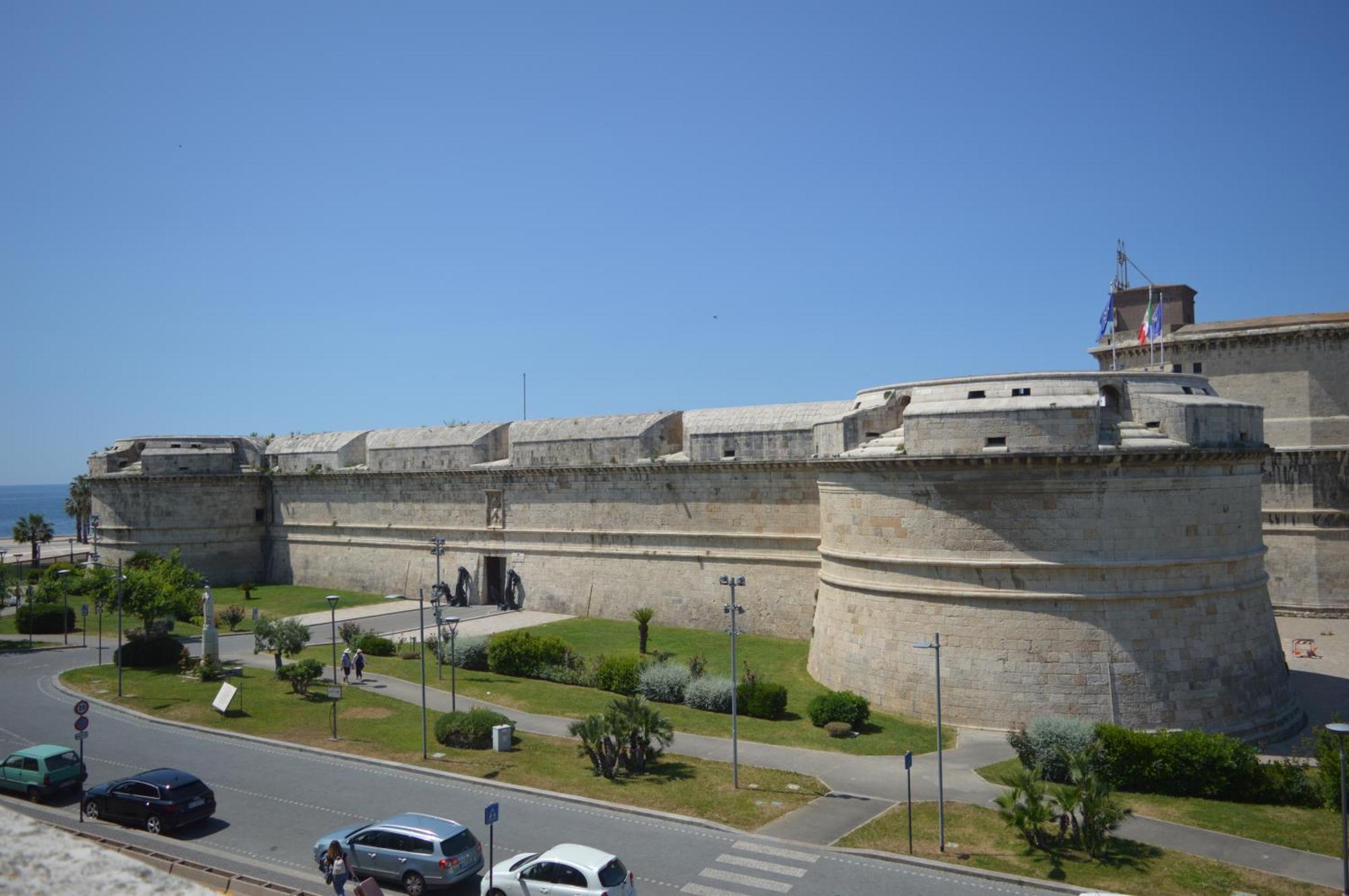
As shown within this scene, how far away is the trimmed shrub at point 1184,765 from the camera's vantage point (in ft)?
66.6

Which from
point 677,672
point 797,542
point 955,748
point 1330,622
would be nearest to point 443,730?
point 677,672

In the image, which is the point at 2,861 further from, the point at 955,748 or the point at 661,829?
the point at 955,748

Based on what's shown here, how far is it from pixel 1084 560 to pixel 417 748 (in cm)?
1810

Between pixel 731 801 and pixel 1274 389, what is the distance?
1385 inches

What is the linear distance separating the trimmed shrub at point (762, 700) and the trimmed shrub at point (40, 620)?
98.2 ft

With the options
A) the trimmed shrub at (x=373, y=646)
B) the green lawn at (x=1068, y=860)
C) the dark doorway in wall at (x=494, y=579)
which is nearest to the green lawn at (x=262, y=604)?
the dark doorway in wall at (x=494, y=579)

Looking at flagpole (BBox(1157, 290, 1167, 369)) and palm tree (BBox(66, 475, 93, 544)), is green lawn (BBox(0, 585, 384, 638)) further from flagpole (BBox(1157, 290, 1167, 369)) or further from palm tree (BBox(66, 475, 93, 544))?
flagpole (BBox(1157, 290, 1167, 369))

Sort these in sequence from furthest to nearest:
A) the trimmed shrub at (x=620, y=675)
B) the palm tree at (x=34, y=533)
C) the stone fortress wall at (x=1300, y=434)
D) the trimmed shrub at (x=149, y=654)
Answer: the palm tree at (x=34, y=533) < the stone fortress wall at (x=1300, y=434) < the trimmed shrub at (x=149, y=654) < the trimmed shrub at (x=620, y=675)

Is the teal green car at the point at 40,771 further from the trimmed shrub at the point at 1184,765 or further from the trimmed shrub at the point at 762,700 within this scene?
the trimmed shrub at the point at 1184,765

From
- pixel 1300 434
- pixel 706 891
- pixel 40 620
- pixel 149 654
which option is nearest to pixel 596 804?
pixel 706 891

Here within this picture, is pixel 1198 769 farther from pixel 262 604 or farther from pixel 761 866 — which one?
pixel 262 604

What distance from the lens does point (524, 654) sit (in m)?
32.0

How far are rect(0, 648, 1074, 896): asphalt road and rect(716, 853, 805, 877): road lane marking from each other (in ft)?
0.10

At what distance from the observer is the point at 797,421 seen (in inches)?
1409
